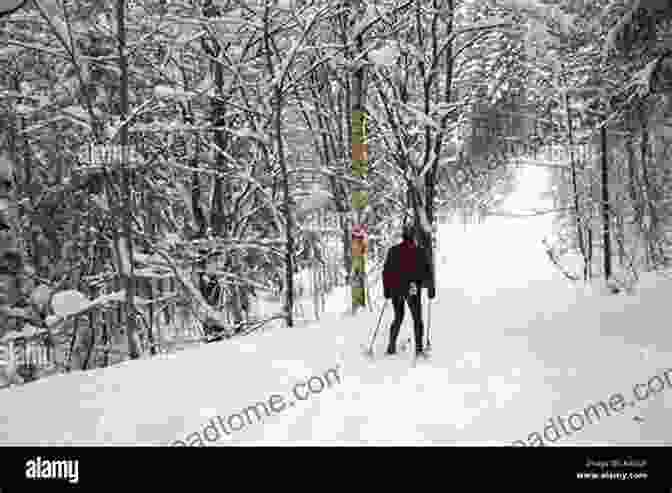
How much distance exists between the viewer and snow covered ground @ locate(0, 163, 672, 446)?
3.85m

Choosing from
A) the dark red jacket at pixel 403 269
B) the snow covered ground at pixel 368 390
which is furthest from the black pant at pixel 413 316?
the snow covered ground at pixel 368 390

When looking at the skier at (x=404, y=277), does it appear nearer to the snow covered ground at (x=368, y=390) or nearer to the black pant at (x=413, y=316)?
the black pant at (x=413, y=316)

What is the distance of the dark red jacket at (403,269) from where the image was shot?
6.33 metres

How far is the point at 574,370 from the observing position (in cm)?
552

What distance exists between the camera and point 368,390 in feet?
16.2

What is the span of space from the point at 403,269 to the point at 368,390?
6.61 feet

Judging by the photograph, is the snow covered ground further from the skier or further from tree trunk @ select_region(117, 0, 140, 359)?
tree trunk @ select_region(117, 0, 140, 359)

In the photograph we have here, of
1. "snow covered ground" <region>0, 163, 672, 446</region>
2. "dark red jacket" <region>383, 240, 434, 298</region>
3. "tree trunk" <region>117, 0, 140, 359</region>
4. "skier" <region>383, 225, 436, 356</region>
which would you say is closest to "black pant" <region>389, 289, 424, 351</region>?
"skier" <region>383, 225, 436, 356</region>

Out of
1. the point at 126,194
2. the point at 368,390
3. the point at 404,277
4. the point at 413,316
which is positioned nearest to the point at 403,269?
the point at 404,277

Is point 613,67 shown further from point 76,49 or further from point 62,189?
point 62,189

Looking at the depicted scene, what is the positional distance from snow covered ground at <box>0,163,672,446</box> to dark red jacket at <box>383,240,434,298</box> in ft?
3.37

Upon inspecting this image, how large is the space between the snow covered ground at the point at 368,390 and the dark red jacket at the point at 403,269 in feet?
3.37
